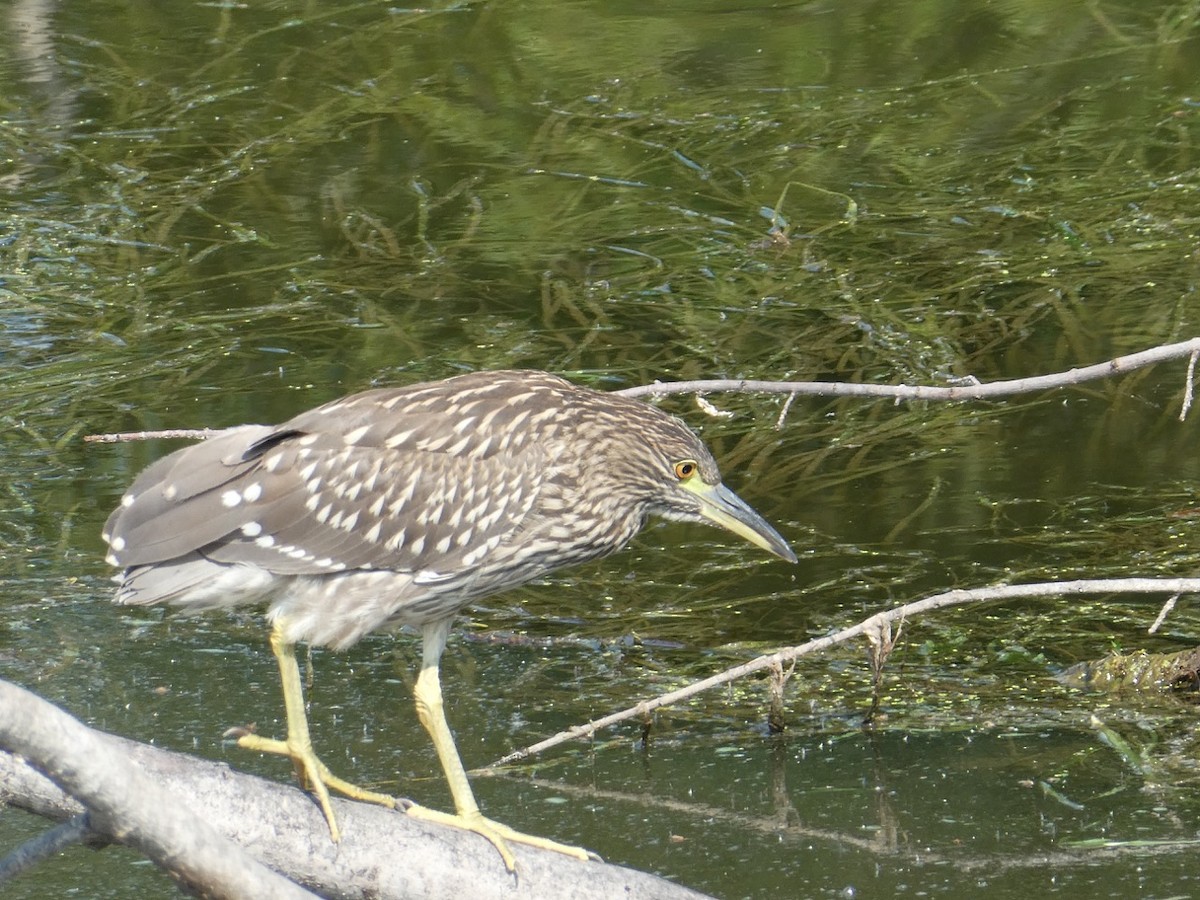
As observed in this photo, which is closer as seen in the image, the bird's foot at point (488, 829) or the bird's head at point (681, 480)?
the bird's foot at point (488, 829)

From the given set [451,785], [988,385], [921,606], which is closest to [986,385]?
[988,385]

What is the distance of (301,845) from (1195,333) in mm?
4565

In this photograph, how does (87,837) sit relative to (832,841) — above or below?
above

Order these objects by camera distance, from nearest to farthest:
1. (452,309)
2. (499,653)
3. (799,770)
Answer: (799,770)
(499,653)
(452,309)

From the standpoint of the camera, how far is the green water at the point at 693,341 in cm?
442

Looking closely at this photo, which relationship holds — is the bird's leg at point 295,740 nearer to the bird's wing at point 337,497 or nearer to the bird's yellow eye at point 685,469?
the bird's wing at point 337,497

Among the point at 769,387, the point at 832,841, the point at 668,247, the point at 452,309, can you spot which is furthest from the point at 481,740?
the point at 668,247

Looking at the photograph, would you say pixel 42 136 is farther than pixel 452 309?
Yes

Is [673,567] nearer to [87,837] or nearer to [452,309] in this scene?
[452,309]

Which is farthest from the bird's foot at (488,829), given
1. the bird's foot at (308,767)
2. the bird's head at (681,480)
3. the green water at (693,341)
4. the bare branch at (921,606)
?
the bird's head at (681,480)

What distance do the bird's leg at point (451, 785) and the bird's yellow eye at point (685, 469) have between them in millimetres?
658

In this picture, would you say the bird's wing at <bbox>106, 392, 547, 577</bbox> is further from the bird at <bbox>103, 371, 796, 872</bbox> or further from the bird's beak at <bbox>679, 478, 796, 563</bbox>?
the bird's beak at <bbox>679, 478, 796, 563</bbox>

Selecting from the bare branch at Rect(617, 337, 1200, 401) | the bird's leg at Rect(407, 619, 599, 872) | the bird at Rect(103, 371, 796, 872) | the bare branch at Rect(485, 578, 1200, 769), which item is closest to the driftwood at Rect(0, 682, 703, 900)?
the bird's leg at Rect(407, 619, 599, 872)

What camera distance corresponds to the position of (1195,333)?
667 cm
